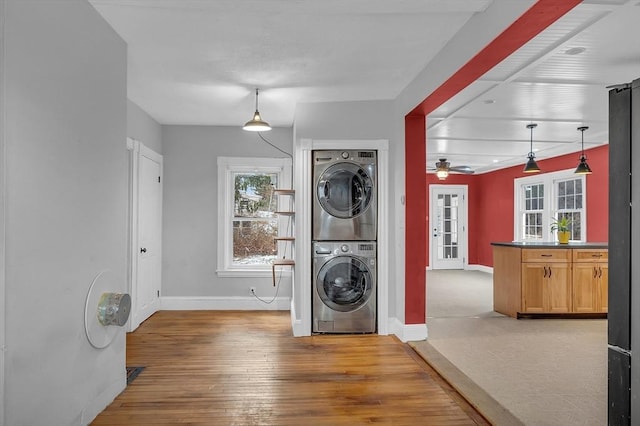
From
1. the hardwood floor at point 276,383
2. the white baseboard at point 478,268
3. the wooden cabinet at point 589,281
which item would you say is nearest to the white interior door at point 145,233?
the hardwood floor at point 276,383

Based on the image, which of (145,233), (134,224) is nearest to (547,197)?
(145,233)

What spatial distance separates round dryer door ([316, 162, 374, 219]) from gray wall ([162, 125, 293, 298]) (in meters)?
1.73

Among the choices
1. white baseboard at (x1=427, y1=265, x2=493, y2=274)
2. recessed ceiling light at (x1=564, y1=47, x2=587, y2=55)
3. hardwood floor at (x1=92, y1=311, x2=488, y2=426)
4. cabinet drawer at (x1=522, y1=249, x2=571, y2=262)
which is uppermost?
recessed ceiling light at (x1=564, y1=47, x2=587, y2=55)

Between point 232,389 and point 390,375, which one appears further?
point 390,375

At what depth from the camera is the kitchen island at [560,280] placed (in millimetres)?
5000

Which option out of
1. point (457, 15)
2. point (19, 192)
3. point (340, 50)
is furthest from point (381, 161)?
point (19, 192)

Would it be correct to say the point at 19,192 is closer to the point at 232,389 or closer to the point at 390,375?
the point at 232,389

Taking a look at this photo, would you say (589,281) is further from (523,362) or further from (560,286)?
(523,362)

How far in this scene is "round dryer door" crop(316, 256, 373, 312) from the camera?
4.35 metres

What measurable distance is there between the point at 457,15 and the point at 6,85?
2370 mm

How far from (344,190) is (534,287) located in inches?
101

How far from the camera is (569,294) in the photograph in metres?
5.03

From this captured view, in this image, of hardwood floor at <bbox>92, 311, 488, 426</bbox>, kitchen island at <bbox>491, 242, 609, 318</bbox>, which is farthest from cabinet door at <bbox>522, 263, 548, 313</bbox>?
hardwood floor at <bbox>92, 311, 488, 426</bbox>

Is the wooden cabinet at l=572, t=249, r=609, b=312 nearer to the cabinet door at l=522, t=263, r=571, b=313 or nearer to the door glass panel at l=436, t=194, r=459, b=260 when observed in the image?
the cabinet door at l=522, t=263, r=571, b=313
